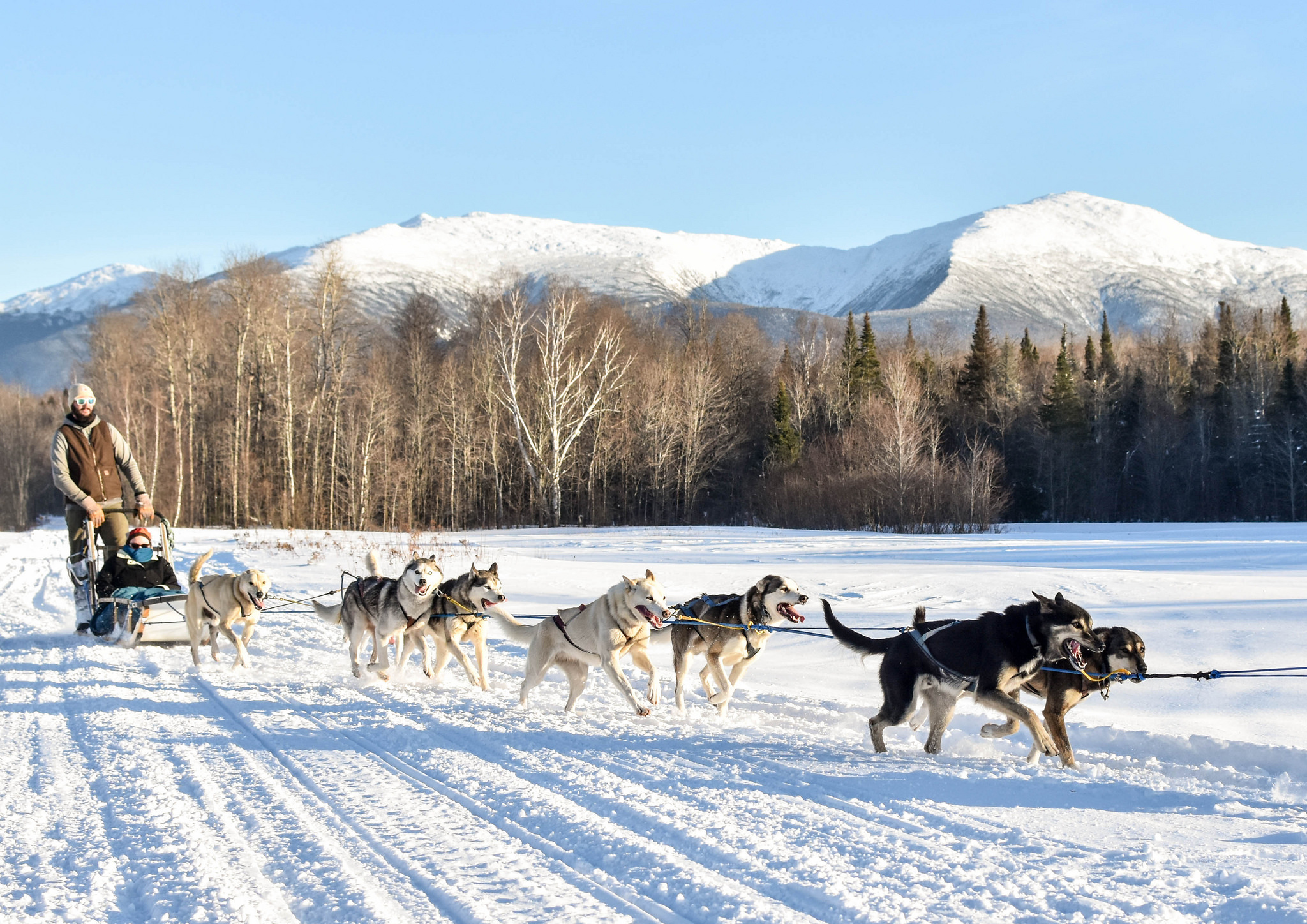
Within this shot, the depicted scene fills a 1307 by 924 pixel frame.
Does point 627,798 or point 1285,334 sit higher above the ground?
point 1285,334

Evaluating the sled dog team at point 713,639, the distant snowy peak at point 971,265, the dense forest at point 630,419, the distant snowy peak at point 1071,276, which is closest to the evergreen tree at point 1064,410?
the dense forest at point 630,419

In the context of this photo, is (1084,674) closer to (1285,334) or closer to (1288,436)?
(1288,436)

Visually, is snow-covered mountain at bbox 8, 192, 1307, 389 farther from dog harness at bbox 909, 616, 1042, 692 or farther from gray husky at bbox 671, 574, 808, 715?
dog harness at bbox 909, 616, 1042, 692

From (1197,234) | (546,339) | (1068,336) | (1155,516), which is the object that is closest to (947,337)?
(1068,336)

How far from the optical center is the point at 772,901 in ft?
10.7

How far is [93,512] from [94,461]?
53cm

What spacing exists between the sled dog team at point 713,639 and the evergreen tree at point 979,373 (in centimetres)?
5043

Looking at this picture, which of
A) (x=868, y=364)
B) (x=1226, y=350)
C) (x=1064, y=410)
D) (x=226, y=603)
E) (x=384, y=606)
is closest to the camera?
(x=384, y=606)

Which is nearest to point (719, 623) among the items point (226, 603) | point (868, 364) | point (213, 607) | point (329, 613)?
point (329, 613)

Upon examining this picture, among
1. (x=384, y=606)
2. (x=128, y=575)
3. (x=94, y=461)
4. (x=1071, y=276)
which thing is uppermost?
(x=1071, y=276)

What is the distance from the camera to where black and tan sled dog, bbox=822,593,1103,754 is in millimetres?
5301

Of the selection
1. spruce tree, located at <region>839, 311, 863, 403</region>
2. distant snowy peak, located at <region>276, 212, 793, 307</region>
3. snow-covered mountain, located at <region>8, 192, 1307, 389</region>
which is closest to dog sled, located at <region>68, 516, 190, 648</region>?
spruce tree, located at <region>839, 311, 863, 403</region>

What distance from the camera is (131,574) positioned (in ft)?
30.8

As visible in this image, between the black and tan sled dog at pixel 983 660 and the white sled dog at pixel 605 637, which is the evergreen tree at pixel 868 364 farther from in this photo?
the black and tan sled dog at pixel 983 660
